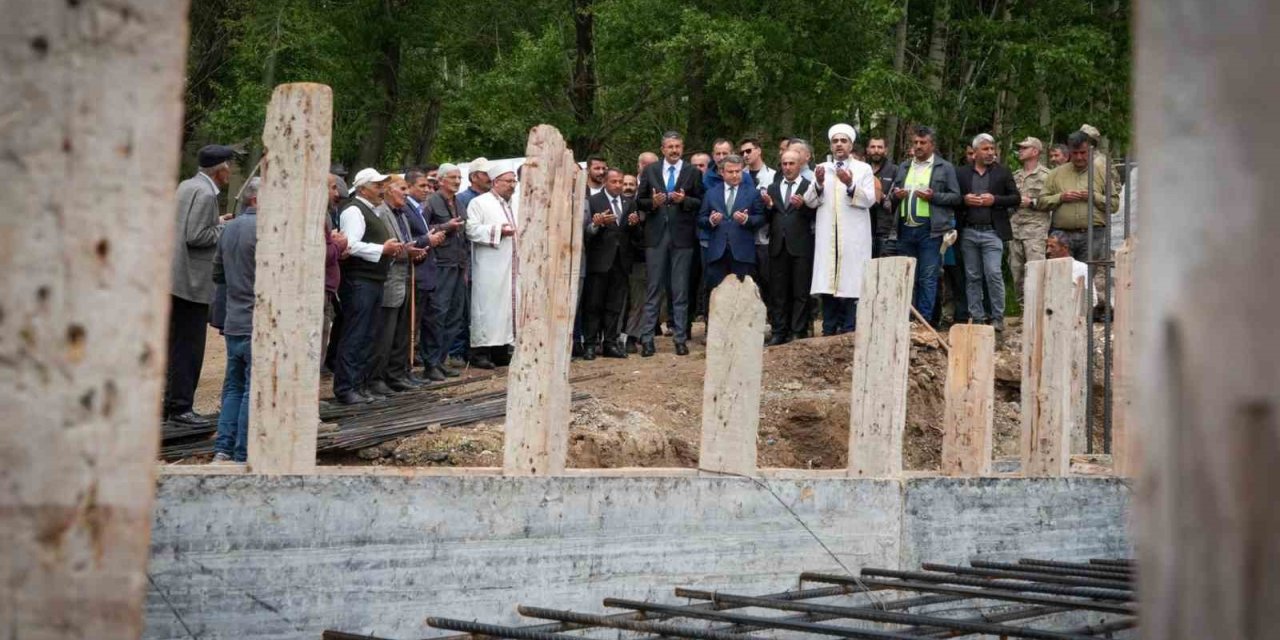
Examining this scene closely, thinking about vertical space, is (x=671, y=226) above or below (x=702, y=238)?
above

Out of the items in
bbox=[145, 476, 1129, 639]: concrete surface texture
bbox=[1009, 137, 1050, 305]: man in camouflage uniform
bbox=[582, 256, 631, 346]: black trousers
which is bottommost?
bbox=[145, 476, 1129, 639]: concrete surface texture

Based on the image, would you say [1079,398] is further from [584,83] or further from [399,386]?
[584,83]

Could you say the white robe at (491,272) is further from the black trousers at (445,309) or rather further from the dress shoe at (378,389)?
the dress shoe at (378,389)

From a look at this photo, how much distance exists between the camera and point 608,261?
14828 millimetres

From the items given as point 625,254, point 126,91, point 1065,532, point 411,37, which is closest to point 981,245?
point 625,254

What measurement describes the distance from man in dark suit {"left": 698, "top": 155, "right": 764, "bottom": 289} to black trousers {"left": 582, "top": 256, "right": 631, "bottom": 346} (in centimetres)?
110

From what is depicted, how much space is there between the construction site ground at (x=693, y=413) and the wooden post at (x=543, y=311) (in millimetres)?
4968

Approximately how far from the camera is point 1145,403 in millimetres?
1956

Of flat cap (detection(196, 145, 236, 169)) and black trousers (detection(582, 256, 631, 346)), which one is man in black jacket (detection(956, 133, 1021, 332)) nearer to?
black trousers (detection(582, 256, 631, 346))

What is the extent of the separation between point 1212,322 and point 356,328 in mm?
10682

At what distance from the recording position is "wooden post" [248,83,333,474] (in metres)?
5.46

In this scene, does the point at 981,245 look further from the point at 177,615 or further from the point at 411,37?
the point at 411,37

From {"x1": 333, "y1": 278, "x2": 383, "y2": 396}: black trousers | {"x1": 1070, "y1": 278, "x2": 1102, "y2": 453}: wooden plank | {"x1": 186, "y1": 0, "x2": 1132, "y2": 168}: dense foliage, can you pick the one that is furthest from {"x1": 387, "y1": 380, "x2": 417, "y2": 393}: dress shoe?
{"x1": 186, "y1": 0, "x2": 1132, "y2": 168}: dense foliage

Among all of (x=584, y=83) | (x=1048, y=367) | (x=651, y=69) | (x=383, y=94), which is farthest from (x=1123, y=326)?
(x=383, y=94)
